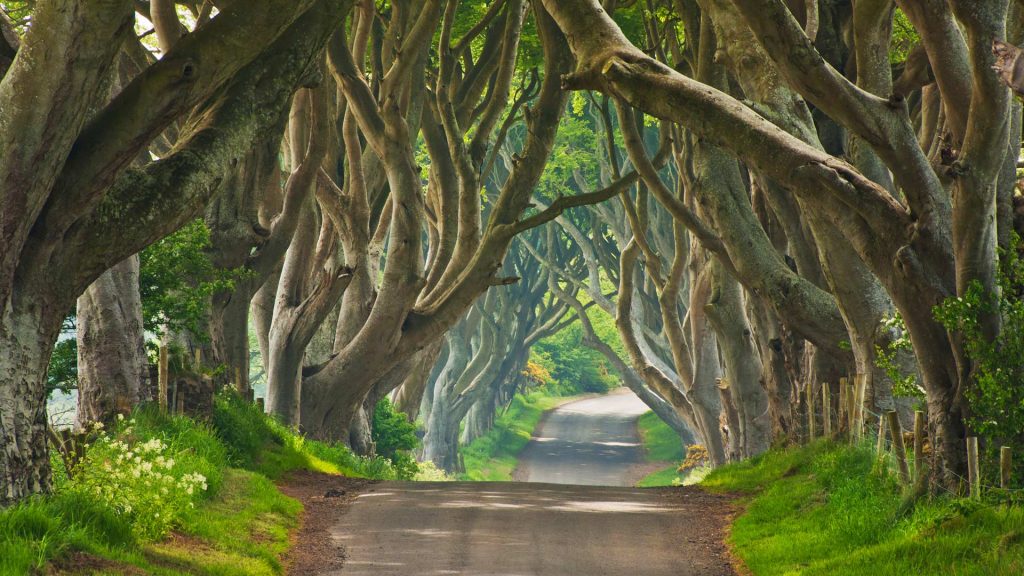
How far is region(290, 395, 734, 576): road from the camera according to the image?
30.3 feet

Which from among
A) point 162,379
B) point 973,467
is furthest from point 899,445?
point 162,379

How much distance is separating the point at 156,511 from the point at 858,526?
17.8ft

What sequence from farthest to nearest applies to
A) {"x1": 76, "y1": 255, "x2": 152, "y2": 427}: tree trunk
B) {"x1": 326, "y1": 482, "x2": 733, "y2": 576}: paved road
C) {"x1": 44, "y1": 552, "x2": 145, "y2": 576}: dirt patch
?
{"x1": 76, "y1": 255, "x2": 152, "y2": 427}: tree trunk → {"x1": 326, "y1": 482, "x2": 733, "y2": 576}: paved road → {"x1": 44, "y1": 552, "x2": 145, "y2": 576}: dirt patch

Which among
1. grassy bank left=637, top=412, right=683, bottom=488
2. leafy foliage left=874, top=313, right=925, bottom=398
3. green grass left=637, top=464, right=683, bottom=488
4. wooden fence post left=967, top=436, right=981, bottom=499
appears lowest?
green grass left=637, top=464, right=683, bottom=488

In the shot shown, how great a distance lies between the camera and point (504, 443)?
4259 centimetres

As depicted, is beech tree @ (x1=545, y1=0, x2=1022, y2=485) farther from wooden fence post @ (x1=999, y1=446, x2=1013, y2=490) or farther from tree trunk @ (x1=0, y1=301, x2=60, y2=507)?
tree trunk @ (x1=0, y1=301, x2=60, y2=507)

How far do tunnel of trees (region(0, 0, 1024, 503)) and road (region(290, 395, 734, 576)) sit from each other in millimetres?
2311

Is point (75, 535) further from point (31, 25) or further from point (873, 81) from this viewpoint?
point (873, 81)

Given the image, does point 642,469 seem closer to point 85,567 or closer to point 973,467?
point 973,467

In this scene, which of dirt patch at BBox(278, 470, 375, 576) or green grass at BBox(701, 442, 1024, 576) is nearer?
green grass at BBox(701, 442, 1024, 576)

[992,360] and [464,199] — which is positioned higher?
[464,199]

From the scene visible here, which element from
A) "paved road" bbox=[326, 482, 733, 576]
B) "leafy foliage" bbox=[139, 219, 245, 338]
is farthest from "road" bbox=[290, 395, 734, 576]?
"leafy foliage" bbox=[139, 219, 245, 338]

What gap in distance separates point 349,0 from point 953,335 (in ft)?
18.6

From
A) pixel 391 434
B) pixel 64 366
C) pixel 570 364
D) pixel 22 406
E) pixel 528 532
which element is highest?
pixel 570 364
